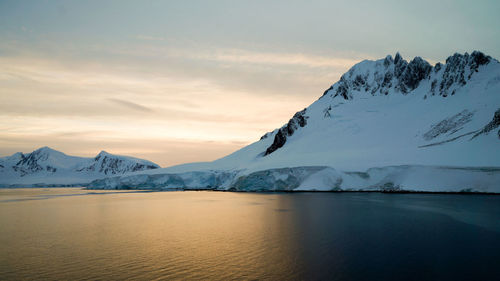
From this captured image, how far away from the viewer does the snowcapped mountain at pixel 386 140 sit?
53906mm

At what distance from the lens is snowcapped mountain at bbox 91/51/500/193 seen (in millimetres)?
53906

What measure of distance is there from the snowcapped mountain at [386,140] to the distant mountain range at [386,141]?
17 centimetres

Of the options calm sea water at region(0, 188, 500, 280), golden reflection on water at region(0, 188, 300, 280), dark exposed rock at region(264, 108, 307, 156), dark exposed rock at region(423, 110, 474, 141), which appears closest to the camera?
calm sea water at region(0, 188, 500, 280)

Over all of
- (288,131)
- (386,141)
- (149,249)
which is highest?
(288,131)

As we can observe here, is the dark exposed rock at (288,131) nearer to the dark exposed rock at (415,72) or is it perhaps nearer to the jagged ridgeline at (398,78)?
the jagged ridgeline at (398,78)

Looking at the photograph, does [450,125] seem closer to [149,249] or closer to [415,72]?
[415,72]

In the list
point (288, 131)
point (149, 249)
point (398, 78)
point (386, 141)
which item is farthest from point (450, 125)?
point (149, 249)

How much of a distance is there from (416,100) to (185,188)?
70.7 m

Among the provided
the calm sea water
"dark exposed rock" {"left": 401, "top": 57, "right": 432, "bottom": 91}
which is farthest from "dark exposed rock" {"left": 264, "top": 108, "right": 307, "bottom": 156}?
the calm sea water

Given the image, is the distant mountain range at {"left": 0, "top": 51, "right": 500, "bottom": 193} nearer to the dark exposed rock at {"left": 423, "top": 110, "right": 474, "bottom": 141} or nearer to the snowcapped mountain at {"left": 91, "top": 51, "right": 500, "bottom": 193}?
the snowcapped mountain at {"left": 91, "top": 51, "right": 500, "bottom": 193}

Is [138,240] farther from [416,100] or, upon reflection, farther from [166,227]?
[416,100]

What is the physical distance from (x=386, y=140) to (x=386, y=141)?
0.77 m

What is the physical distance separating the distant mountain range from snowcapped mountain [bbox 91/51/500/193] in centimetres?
17

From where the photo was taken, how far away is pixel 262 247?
19.7m
